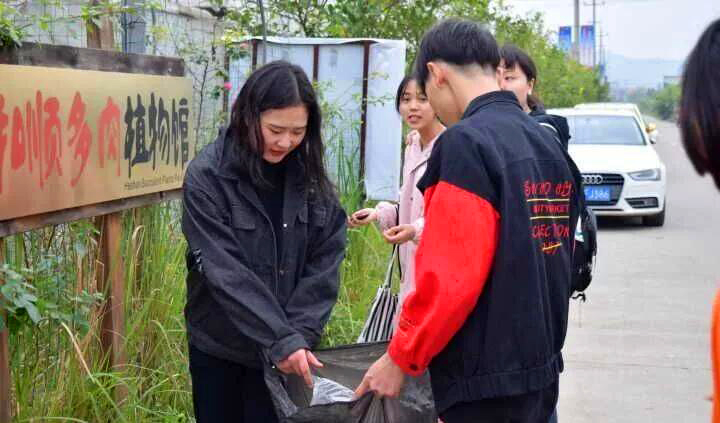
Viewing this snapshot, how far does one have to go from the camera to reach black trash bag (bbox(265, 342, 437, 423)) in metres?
3.13

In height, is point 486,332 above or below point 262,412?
above

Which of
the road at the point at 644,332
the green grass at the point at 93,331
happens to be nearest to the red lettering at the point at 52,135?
the green grass at the point at 93,331

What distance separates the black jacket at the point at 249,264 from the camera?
124 inches

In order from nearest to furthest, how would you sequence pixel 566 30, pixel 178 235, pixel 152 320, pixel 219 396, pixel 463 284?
pixel 463 284 → pixel 219 396 → pixel 152 320 → pixel 178 235 → pixel 566 30

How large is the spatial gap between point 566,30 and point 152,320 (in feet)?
182

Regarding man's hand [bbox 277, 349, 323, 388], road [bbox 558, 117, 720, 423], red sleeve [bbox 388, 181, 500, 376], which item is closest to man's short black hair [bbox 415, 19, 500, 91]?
red sleeve [bbox 388, 181, 500, 376]

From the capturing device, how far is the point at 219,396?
11.0 ft

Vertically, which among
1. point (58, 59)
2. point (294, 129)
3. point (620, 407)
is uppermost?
point (58, 59)

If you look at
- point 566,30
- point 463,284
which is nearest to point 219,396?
point 463,284

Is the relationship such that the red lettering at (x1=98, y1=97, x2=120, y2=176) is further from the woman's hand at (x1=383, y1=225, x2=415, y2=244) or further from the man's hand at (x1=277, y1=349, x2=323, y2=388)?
the man's hand at (x1=277, y1=349, x2=323, y2=388)

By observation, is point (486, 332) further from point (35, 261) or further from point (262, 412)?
point (35, 261)

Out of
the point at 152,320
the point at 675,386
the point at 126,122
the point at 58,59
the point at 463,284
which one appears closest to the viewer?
the point at 463,284

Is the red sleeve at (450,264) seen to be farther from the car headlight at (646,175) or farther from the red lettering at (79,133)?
the car headlight at (646,175)

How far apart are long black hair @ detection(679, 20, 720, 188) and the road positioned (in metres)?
1.30
